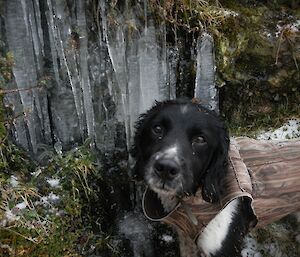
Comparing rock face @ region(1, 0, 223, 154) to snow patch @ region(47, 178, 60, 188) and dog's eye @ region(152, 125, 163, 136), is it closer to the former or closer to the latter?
snow patch @ region(47, 178, 60, 188)

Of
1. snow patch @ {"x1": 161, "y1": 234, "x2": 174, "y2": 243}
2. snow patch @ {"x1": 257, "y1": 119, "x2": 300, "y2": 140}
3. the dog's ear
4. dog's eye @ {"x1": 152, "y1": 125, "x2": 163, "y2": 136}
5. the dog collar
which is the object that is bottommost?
snow patch @ {"x1": 161, "y1": 234, "x2": 174, "y2": 243}

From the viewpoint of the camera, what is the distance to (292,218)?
4.33 metres

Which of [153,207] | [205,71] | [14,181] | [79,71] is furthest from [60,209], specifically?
[205,71]

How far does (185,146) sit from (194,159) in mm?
105

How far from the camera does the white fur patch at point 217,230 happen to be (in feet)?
10.6

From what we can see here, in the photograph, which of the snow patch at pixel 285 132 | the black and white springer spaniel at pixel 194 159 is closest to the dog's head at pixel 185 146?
the black and white springer spaniel at pixel 194 159

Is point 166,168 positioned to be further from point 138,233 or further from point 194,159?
point 138,233

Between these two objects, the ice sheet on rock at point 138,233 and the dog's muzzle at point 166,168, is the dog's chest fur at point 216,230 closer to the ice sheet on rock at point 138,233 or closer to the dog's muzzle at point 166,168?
the dog's muzzle at point 166,168

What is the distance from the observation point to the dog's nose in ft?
9.34

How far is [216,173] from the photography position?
3191mm

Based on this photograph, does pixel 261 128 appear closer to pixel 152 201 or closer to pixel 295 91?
pixel 295 91

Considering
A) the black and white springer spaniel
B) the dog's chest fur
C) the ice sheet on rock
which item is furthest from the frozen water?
the dog's chest fur

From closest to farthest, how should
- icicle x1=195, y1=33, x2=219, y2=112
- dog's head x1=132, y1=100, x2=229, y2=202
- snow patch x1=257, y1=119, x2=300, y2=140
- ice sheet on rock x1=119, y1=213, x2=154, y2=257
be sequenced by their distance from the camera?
dog's head x1=132, y1=100, x2=229, y2=202, ice sheet on rock x1=119, y1=213, x2=154, y2=257, icicle x1=195, y1=33, x2=219, y2=112, snow patch x1=257, y1=119, x2=300, y2=140

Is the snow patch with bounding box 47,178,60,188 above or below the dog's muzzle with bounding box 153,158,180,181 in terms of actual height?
below
